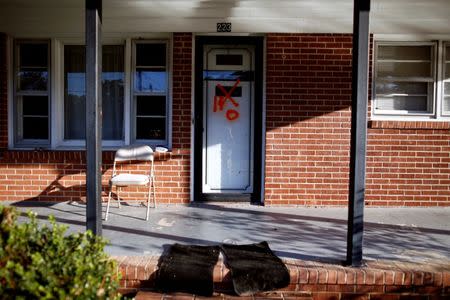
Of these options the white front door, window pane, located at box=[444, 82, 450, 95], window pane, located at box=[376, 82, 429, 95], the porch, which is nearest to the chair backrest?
the porch

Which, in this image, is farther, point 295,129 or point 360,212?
point 295,129

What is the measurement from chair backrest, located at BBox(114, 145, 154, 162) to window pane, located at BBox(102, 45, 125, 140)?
63cm

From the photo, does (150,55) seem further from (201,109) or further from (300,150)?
(300,150)

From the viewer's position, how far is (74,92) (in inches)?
299

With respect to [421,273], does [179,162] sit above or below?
above

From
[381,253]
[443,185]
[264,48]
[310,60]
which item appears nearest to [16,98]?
[264,48]

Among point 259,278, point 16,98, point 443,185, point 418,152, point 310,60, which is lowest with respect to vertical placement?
point 259,278

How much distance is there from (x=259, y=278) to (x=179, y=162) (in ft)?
11.2

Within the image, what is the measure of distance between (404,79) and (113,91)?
14.7 feet

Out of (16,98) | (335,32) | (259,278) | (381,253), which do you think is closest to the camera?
(259,278)

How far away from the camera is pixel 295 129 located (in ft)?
24.1

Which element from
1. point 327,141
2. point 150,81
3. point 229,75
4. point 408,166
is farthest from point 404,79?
point 150,81

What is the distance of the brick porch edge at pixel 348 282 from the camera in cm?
423

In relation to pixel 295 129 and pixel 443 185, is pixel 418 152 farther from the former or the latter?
pixel 295 129
